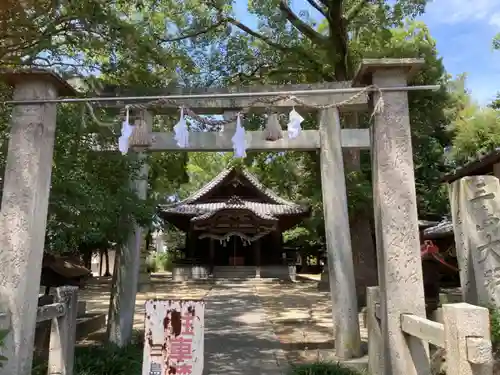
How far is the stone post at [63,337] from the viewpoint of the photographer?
489cm

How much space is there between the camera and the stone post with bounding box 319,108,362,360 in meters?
6.40

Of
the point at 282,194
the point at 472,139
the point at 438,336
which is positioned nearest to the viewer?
the point at 438,336

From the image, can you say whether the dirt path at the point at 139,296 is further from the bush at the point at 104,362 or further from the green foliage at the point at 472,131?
the green foliage at the point at 472,131

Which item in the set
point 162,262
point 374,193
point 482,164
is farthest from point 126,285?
point 162,262

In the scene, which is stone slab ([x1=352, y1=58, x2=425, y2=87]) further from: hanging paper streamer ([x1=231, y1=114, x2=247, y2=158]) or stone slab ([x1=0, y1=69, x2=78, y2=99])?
stone slab ([x1=0, y1=69, x2=78, y2=99])

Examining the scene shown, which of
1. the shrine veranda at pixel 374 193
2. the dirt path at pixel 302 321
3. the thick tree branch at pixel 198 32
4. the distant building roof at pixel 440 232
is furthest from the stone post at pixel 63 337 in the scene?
the distant building roof at pixel 440 232

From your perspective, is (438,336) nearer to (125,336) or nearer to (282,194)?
(125,336)

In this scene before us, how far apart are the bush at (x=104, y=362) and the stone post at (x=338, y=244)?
303cm

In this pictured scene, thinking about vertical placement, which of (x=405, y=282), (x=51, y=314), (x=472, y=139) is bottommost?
(x=51, y=314)

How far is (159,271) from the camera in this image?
107ft

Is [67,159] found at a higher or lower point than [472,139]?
lower

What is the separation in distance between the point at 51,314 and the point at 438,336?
4047 mm

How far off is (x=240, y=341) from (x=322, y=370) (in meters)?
2.66

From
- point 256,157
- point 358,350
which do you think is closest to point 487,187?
point 358,350
